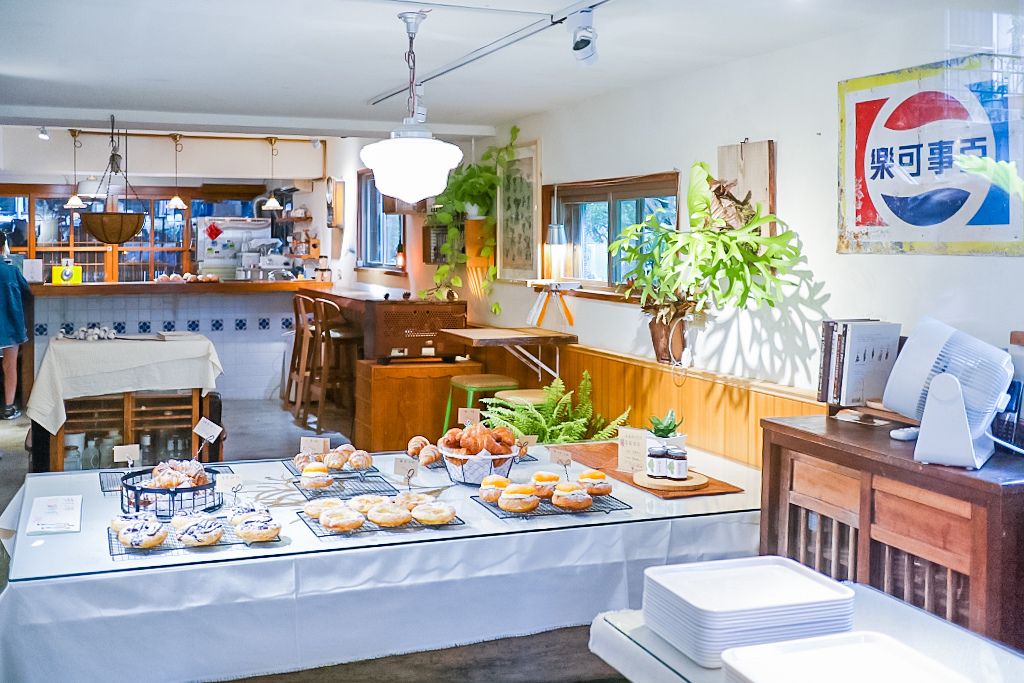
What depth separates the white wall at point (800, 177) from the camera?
3404 mm

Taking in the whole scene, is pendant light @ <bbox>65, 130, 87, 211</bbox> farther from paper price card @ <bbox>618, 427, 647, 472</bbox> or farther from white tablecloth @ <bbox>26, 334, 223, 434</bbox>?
paper price card @ <bbox>618, 427, 647, 472</bbox>

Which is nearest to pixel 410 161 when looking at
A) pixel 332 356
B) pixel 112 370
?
pixel 112 370

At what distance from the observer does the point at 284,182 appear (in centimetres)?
1359

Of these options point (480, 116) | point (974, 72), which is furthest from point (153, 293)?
point (974, 72)

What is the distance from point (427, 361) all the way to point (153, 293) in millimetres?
3887

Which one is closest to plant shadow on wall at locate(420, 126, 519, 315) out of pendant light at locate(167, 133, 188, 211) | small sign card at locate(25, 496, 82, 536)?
small sign card at locate(25, 496, 82, 536)

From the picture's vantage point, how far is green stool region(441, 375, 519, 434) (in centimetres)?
621

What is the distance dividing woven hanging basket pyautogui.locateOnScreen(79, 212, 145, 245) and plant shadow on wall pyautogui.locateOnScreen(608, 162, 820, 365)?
4.07 m

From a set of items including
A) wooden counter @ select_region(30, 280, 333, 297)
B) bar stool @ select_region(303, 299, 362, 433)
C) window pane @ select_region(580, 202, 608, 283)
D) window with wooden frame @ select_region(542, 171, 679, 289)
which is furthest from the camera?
wooden counter @ select_region(30, 280, 333, 297)

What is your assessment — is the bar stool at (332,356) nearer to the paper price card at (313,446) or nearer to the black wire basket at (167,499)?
the paper price card at (313,446)

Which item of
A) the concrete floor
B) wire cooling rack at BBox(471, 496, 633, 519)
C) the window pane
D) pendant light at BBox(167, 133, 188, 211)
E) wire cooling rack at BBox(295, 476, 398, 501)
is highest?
pendant light at BBox(167, 133, 188, 211)

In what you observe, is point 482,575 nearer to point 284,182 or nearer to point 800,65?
point 800,65

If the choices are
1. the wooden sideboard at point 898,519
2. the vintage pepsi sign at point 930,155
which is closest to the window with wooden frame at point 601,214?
the vintage pepsi sign at point 930,155

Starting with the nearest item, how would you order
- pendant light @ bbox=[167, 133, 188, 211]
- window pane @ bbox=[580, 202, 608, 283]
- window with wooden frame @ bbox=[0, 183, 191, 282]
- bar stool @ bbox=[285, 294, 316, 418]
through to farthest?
window pane @ bbox=[580, 202, 608, 283]
bar stool @ bbox=[285, 294, 316, 418]
pendant light @ bbox=[167, 133, 188, 211]
window with wooden frame @ bbox=[0, 183, 191, 282]
